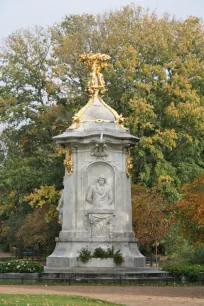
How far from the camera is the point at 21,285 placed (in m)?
24.7

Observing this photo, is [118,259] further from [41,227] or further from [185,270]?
[41,227]

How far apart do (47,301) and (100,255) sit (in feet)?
30.7

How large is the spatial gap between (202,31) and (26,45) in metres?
10.8

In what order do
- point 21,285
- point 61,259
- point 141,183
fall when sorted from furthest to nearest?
point 141,183 < point 61,259 < point 21,285

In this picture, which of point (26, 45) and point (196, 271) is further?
point (26, 45)

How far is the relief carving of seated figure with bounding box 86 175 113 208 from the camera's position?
27531 mm

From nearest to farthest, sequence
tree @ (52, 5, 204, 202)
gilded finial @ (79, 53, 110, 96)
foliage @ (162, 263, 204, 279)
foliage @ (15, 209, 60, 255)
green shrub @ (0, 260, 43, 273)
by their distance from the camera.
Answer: foliage @ (162, 263, 204, 279) < green shrub @ (0, 260, 43, 273) < gilded finial @ (79, 53, 110, 96) < tree @ (52, 5, 204, 202) < foliage @ (15, 209, 60, 255)

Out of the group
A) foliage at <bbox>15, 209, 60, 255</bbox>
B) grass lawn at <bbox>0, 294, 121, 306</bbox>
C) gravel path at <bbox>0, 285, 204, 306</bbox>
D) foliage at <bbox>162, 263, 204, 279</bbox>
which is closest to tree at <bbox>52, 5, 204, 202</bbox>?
foliage at <bbox>15, 209, 60, 255</bbox>

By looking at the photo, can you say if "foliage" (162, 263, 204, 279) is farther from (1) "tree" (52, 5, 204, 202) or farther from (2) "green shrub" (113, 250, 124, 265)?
(1) "tree" (52, 5, 204, 202)

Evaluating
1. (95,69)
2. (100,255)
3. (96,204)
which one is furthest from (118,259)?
(95,69)

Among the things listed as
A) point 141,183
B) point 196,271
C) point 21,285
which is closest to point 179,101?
point 141,183

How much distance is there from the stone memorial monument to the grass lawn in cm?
781

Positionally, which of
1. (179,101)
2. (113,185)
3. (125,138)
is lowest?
(113,185)

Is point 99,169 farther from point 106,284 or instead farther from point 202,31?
point 202,31
